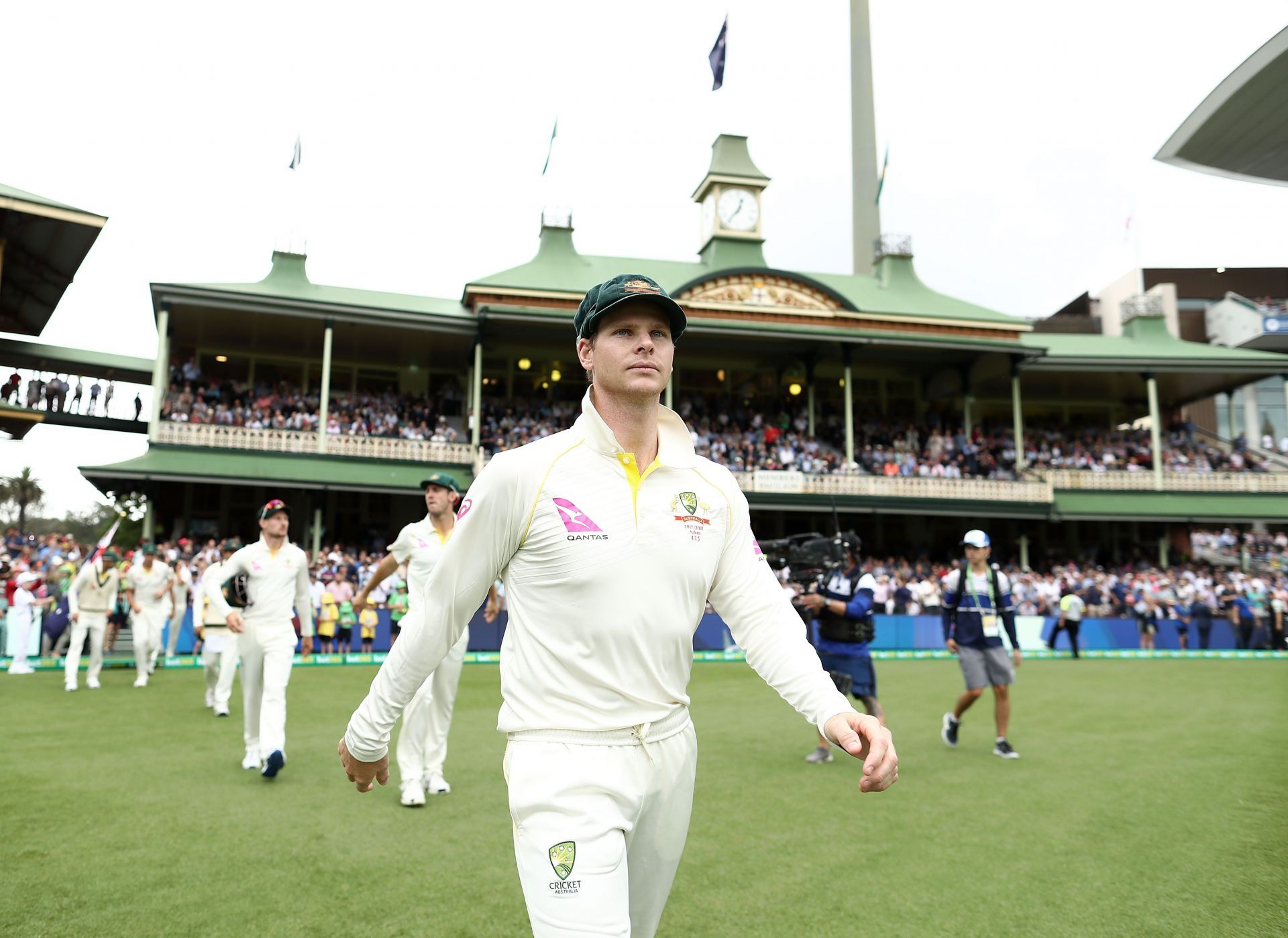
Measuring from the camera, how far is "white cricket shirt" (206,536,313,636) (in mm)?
7625

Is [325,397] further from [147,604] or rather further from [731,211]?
[731,211]

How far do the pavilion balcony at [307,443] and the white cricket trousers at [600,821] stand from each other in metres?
24.9

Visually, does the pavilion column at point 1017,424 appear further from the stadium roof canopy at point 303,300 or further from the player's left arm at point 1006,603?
the player's left arm at point 1006,603

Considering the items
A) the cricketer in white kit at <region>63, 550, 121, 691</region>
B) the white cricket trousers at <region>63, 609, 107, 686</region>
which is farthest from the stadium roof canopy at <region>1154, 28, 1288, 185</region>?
the white cricket trousers at <region>63, 609, 107, 686</region>

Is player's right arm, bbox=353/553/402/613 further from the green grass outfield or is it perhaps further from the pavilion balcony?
the pavilion balcony

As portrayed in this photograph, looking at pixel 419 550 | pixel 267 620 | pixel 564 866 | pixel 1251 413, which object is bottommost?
pixel 564 866

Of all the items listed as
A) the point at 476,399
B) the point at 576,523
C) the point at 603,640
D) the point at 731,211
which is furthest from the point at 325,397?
the point at 603,640

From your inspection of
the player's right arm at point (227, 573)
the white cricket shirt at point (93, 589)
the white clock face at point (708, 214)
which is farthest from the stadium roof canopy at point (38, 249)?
the white clock face at point (708, 214)

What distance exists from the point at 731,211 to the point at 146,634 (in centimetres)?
2556

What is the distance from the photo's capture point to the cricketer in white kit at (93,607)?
41.3 ft

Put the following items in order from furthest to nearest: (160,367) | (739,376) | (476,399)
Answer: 1. (739,376)
2. (476,399)
3. (160,367)

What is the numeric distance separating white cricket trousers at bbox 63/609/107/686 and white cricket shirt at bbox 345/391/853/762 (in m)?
12.3

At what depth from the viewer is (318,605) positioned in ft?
61.6

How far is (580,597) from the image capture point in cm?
247
